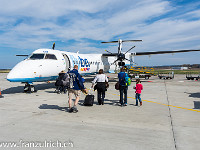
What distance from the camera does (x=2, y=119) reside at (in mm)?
5488

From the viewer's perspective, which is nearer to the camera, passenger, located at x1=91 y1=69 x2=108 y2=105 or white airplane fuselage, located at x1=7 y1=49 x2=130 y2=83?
passenger, located at x1=91 y1=69 x2=108 y2=105

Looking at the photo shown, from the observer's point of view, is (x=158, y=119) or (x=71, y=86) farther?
(x=71, y=86)

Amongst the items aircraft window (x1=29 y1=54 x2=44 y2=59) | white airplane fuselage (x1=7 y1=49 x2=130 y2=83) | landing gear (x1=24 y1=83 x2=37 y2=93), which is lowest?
landing gear (x1=24 y1=83 x2=37 y2=93)

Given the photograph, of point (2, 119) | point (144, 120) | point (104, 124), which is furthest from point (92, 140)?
point (2, 119)

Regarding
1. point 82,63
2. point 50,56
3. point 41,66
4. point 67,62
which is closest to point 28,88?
point 41,66

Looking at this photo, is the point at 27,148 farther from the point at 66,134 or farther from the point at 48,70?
the point at 48,70

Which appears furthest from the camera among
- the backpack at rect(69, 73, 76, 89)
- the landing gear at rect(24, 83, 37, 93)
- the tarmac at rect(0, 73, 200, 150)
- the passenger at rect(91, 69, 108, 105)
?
the landing gear at rect(24, 83, 37, 93)

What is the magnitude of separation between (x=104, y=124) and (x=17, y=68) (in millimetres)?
7737

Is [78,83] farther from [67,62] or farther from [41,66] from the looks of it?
[67,62]

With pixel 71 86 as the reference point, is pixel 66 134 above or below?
below

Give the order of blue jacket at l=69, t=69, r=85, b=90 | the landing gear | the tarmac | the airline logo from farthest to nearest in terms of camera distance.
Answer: the airline logo
the landing gear
blue jacket at l=69, t=69, r=85, b=90
the tarmac

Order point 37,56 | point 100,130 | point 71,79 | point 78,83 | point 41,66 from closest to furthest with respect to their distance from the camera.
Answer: point 100,130 < point 71,79 < point 78,83 < point 41,66 < point 37,56

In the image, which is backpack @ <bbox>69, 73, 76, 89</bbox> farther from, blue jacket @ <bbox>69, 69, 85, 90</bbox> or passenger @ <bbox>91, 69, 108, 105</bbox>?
passenger @ <bbox>91, 69, 108, 105</bbox>

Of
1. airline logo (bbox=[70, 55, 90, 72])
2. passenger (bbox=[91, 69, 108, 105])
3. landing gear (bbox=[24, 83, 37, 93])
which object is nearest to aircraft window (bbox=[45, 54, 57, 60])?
landing gear (bbox=[24, 83, 37, 93])
